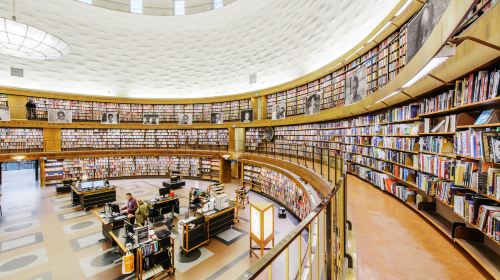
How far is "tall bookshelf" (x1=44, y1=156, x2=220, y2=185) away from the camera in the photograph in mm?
12434

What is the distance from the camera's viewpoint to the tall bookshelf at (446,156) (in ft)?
6.70

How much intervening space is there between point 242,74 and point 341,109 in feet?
25.8

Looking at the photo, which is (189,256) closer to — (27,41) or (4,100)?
(27,41)

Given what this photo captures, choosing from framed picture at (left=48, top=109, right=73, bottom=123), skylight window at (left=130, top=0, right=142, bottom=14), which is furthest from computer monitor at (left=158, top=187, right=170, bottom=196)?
skylight window at (left=130, top=0, right=142, bottom=14)

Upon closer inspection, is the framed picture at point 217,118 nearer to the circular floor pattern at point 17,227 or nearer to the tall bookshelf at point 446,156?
the tall bookshelf at point 446,156

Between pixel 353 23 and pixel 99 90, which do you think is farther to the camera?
pixel 99 90

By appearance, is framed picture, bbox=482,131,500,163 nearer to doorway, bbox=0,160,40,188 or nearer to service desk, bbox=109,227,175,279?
service desk, bbox=109,227,175,279

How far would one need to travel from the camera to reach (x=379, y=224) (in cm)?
282

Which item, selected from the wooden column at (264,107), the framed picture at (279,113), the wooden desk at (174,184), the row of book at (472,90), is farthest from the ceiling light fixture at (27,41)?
the row of book at (472,90)

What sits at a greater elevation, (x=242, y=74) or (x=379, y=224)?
(x=242, y=74)

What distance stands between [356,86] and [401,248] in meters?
3.38

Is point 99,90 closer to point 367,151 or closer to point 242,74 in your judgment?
point 242,74

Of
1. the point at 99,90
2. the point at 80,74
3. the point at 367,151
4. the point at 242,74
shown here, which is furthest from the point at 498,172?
the point at 99,90

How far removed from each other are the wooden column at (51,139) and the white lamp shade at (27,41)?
6.71m
